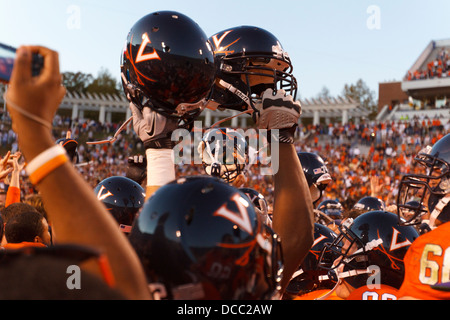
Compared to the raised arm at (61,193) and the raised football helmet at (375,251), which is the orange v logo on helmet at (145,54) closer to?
the raised arm at (61,193)

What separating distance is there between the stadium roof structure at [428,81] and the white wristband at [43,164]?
46.3 metres

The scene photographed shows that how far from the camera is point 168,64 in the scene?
2.64 metres

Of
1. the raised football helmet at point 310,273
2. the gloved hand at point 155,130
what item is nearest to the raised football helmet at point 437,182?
the raised football helmet at point 310,273

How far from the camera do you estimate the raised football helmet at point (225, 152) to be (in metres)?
5.06

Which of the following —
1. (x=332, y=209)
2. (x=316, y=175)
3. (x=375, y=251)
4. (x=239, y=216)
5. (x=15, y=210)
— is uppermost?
(x=239, y=216)

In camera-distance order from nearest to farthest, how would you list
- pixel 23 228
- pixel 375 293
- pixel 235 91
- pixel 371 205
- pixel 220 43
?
pixel 235 91, pixel 220 43, pixel 375 293, pixel 23 228, pixel 371 205

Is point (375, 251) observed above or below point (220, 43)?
below

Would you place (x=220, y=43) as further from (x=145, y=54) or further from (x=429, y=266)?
(x=429, y=266)

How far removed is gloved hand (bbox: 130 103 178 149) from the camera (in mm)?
2689

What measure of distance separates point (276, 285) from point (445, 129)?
31215mm

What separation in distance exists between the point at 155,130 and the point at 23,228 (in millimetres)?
2319

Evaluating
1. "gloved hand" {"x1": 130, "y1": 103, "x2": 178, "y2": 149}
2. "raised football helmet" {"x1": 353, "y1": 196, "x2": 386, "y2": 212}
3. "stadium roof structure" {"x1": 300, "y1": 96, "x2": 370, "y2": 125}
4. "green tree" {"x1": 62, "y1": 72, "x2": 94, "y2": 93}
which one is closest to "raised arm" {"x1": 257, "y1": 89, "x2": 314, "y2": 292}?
"gloved hand" {"x1": 130, "y1": 103, "x2": 178, "y2": 149}

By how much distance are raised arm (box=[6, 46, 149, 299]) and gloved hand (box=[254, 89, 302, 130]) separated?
1.44 metres

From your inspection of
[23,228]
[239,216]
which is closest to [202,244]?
[239,216]
